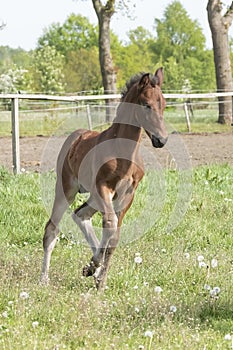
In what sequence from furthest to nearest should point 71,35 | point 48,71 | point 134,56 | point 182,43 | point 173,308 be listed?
point 71,35 < point 182,43 < point 134,56 < point 48,71 < point 173,308

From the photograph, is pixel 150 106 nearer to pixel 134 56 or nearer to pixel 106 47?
pixel 106 47

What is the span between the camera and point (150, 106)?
220 inches

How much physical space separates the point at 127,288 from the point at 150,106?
1.49 meters

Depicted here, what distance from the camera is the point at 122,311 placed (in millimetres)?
4957

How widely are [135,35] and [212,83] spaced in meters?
15.4

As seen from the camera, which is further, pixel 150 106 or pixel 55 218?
pixel 55 218

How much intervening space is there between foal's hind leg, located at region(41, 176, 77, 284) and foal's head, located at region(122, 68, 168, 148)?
1.08m

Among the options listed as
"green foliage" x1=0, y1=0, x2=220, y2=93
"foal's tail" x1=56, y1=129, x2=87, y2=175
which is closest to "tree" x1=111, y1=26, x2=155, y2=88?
"green foliage" x1=0, y1=0, x2=220, y2=93

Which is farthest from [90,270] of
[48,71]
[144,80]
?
[48,71]

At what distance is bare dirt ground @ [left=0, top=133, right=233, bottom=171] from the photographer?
12.3 metres

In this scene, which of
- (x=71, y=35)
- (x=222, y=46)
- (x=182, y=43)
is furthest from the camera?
(x=71, y=35)

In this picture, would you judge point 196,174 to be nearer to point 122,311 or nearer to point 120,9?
point 122,311

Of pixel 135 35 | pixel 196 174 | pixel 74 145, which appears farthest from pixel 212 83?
pixel 74 145

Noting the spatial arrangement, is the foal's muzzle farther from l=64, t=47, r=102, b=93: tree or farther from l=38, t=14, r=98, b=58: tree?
l=38, t=14, r=98, b=58: tree
